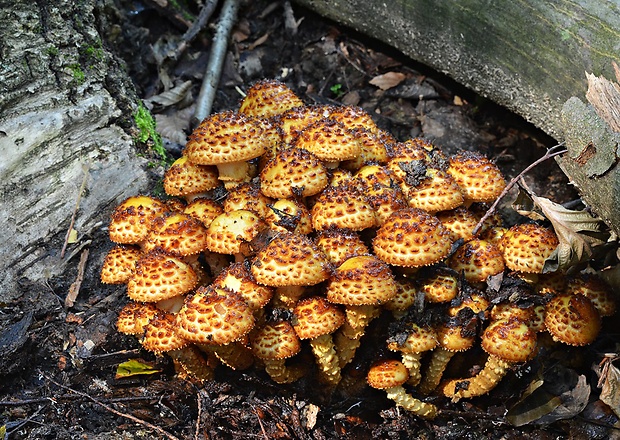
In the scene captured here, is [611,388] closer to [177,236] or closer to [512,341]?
[512,341]

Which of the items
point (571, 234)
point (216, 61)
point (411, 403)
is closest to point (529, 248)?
point (571, 234)

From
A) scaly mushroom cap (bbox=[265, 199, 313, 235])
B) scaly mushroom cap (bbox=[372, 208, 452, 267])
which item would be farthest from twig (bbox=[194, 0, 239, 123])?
scaly mushroom cap (bbox=[372, 208, 452, 267])

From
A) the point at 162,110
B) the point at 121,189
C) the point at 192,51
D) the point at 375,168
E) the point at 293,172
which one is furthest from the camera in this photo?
the point at 192,51

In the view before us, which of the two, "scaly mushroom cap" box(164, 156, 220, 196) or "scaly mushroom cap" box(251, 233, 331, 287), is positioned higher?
"scaly mushroom cap" box(164, 156, 220, 196)

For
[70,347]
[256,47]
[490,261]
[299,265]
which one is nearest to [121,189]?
[70,347]

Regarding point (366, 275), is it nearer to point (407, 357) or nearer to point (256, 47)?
point (407, 357)

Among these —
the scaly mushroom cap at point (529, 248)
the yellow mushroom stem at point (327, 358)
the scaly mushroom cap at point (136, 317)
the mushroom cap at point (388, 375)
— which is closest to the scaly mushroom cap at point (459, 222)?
the scaly mushroom cap at point (529, 248)

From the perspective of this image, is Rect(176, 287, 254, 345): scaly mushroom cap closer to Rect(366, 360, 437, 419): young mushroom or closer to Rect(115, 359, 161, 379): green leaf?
Rect(115, 359, 161, 379): green leaf
